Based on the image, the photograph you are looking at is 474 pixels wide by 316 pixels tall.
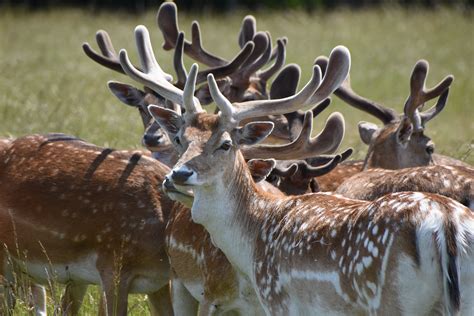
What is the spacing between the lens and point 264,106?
5801mm

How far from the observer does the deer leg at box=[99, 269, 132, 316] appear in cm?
636

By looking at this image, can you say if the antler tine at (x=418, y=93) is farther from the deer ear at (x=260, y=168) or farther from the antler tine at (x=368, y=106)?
the deer ear at (x=260, y=168)

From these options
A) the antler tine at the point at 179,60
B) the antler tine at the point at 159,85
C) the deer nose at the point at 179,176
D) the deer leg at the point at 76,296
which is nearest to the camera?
the deer nose at the point at 179,176

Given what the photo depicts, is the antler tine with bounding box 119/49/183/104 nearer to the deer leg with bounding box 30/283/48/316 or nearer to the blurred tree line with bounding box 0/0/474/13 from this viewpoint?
the deer leg with bounding box 30/283/48/316

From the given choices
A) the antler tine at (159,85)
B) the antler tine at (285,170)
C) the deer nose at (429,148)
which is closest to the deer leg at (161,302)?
the antler tine at (285,170)

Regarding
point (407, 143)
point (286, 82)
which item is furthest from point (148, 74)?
point (407, 143)

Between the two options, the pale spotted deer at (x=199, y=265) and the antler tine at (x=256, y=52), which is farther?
the antler tine at (x=256, y=52)

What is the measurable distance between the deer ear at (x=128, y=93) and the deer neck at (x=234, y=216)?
233 centimetres

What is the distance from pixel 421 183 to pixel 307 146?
2.50 feet

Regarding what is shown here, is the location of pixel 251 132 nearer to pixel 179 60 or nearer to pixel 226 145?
pixel 226 145

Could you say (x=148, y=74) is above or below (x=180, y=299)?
above

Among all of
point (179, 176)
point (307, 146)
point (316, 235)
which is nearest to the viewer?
point (316, 235)

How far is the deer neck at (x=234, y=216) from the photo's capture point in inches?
219

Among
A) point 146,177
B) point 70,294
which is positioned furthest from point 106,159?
point 70,294
